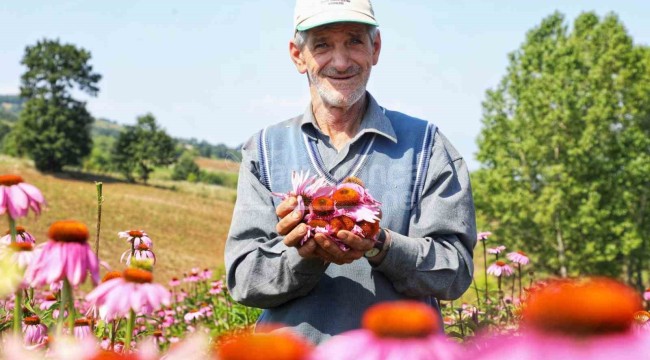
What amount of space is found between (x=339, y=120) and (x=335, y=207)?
2.89 ft

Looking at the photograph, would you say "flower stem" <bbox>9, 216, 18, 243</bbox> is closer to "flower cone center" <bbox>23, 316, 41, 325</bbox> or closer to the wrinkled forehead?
"flower cone center" <bbox>23, 316, 41, 325</bbox>

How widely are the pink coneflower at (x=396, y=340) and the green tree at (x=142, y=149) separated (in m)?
55.0

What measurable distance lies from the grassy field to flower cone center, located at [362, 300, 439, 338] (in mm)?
25348

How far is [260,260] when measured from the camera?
2217mm

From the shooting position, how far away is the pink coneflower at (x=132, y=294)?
0.80 meters

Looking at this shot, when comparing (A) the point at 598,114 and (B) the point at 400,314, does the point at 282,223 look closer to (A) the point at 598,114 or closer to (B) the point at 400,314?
(B) the point at 400,314

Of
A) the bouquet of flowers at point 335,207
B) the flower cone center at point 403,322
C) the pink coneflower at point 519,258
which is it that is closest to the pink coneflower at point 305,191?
the bouquet of flowers at point 335,207

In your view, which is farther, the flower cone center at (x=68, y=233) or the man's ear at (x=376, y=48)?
the man's ear at (x=376, y=48)

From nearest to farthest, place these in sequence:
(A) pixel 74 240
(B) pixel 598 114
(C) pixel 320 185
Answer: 1. (A) pixel 74 240
2. (C) pixel 320 185
3. (B) pixel 598 114

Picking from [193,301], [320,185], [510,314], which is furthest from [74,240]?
[193,301]

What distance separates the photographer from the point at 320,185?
1638mm

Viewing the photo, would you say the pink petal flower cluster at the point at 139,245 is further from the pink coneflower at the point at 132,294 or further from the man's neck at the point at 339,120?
the pink coneflower at the point at 132,294

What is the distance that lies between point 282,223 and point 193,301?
551 centimetres

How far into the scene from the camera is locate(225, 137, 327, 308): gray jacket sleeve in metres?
2.10
